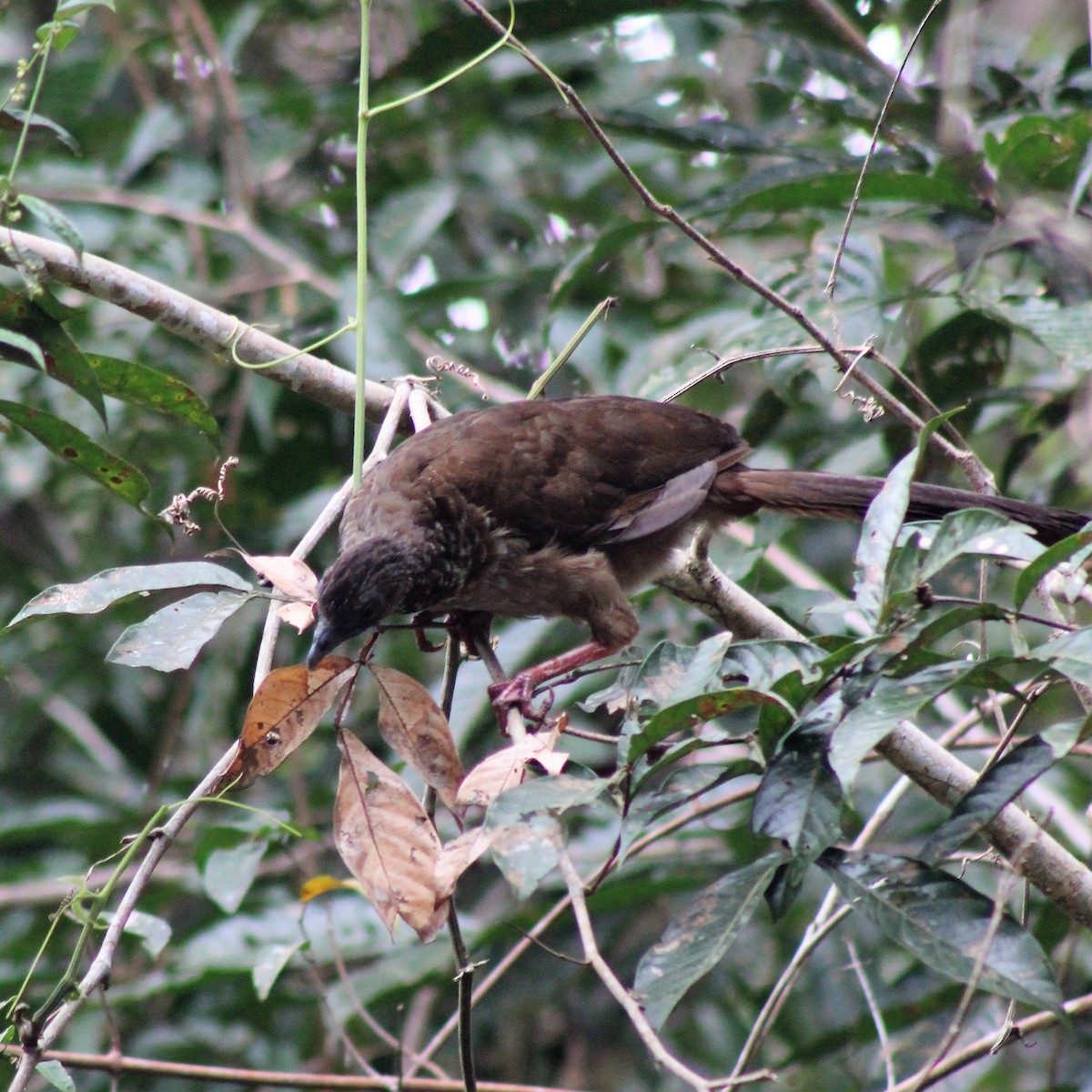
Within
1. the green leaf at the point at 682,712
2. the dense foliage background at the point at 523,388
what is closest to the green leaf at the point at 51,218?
the dense foliage background at the point at 523,388

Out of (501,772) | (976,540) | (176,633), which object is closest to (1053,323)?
(976,540)

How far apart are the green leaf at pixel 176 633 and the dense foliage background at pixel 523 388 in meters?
0.17

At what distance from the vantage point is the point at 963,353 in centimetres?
361

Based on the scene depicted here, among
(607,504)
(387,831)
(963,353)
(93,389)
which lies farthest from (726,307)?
(387,831)

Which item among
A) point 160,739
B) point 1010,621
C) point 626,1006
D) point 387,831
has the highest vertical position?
point 1010,621

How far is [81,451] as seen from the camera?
7.54 ft

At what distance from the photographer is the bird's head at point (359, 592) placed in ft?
8.16

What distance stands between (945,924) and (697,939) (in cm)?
32

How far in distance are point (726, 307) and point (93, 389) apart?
2291 millimetres

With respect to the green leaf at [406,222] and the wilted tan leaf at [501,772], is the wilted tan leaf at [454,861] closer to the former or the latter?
the wilted tan leaf at [501,772]

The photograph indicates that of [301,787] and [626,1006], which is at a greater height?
[626,1006]

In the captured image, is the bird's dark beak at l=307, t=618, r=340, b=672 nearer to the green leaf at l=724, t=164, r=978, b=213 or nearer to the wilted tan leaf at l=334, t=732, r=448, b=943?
the wilted tan leaf at l=334, t=732, r=448, b=943

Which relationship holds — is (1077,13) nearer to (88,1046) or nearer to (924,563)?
(924,563)

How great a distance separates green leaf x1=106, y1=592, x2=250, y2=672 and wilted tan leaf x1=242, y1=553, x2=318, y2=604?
0.07m
